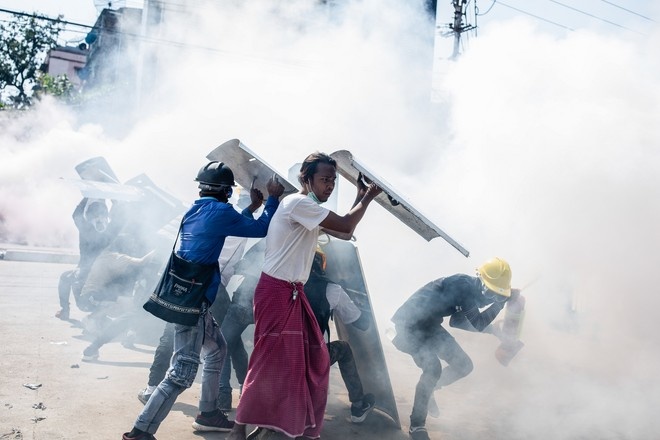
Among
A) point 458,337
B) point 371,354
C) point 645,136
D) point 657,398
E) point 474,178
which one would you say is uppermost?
point 645,136

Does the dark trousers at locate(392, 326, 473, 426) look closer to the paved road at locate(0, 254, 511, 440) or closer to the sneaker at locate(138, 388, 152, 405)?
the paved road at locate(0, 254, 511, 440)

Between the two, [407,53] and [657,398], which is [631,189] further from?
[407,53]

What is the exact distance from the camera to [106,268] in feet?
19.9

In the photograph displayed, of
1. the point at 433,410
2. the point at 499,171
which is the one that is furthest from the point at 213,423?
the point at 499,171

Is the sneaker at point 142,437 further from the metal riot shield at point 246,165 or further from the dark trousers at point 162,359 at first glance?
the metal riot shield at point 246,165

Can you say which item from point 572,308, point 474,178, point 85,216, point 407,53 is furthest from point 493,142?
point 407,53

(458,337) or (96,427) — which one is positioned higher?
(96,427)

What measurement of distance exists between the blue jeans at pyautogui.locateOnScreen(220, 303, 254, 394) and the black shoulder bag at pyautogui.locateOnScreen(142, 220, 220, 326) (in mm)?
805

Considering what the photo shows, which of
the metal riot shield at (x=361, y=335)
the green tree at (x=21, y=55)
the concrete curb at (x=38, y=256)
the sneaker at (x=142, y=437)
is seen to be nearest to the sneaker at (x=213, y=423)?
the sneaker at (x=142, y=437)

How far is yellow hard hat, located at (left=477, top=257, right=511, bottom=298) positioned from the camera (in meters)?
4.49

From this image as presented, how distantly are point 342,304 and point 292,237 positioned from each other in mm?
921

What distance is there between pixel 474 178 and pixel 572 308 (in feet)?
7.04

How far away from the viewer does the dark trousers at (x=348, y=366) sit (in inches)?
165

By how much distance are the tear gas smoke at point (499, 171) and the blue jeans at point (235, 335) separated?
1456 mm
